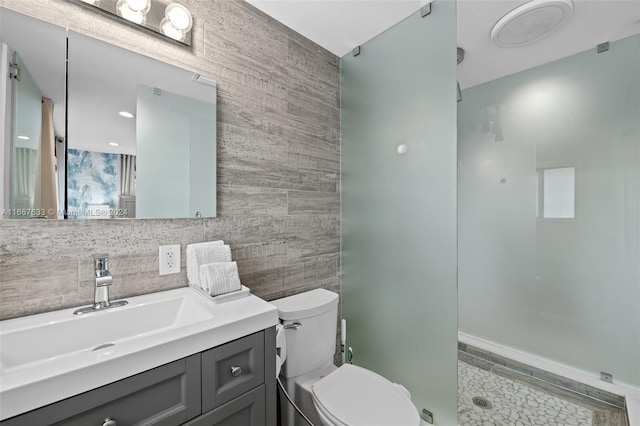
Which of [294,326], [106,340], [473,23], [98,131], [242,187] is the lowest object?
[294,326]

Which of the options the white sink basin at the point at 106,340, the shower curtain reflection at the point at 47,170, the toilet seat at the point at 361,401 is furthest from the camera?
the toilet seat at the point at 361,401

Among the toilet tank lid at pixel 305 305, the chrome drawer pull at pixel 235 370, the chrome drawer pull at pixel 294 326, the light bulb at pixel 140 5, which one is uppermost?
the light bulb at pixel 140 5

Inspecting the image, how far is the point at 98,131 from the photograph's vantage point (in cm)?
107

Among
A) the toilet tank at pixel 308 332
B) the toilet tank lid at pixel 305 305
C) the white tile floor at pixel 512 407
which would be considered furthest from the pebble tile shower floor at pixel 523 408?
the toilet tank lid at pixel 305 305

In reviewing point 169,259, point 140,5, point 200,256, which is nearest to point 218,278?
point 200,256

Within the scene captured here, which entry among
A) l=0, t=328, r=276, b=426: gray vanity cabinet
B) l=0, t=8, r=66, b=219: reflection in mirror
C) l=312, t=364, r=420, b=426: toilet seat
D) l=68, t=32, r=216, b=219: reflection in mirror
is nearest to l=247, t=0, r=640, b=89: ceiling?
l=68, t=32, r=216, b=219: reflection in mirror

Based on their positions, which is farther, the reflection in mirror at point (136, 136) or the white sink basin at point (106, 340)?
the reflection in mirror at point (136, 136)

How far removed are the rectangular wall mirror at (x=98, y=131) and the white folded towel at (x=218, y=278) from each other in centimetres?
31

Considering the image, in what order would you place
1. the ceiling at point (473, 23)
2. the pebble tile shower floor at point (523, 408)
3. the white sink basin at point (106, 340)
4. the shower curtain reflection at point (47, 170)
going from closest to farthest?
the white sink basin at point (106, 340)
the shower curtain reflection at point (47, 170)
the ceiling at point (473, 23)
the pebble tile shower floor at point (523, 408)

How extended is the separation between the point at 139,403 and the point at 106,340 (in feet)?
1.24

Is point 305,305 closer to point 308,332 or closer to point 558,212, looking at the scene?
point 308,332

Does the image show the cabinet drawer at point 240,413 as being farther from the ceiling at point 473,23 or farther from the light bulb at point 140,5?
the ceiling at point 473,23

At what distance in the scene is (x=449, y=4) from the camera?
139cm

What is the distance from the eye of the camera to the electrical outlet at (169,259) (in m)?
1.21
